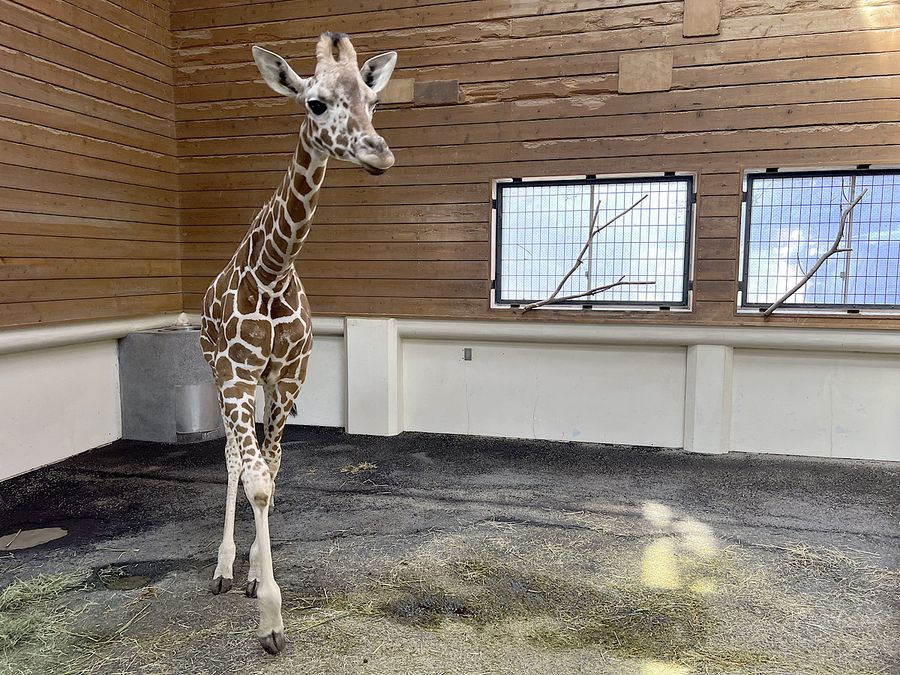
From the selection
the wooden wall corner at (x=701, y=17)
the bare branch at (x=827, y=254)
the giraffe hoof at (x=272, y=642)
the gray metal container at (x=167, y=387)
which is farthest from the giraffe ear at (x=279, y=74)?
the bare branch at (x=827, y=254)

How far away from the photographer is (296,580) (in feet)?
8.48

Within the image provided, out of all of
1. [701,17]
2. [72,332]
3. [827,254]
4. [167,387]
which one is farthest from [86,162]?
[827,254]

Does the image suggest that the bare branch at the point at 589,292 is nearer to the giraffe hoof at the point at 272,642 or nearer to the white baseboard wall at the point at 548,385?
the white baseboard wall at the point at 548,385

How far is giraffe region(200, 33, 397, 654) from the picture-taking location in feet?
6.19

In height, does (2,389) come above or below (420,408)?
above

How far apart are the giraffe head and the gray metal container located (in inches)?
122

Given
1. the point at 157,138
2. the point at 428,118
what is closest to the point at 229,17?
the point at 157,138

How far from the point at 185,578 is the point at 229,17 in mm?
4334

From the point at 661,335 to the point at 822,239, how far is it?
1196 mm

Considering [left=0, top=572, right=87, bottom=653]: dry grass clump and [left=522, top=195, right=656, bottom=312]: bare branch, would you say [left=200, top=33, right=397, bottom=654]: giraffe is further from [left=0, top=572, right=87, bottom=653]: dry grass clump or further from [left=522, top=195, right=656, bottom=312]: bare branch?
[left=522, top=195, right=656, bottom=312]: bare branch

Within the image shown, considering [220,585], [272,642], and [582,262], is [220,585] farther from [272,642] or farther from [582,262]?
[582,262]

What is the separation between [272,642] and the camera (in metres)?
2.08

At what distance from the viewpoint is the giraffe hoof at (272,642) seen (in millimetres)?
2074

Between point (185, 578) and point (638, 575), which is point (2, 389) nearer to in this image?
point (185, 578)
